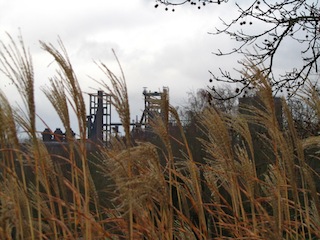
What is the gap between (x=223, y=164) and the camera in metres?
2.75

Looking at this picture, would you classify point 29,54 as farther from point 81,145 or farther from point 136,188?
point 136,188

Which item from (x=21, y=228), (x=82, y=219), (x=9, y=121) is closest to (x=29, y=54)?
(x=9, y=121)

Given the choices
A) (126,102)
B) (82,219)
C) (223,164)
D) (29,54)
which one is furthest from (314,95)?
(29,54)

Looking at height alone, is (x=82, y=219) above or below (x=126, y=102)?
below

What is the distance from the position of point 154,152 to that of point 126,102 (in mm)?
324

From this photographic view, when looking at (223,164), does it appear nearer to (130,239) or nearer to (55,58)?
(130,239)

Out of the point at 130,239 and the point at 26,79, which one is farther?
the point at 130,239

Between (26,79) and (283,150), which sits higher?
(26,79)

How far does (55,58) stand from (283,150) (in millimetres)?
960

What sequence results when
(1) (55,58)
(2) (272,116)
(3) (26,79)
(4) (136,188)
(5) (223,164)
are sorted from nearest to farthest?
1. (3) (26,79)
2. (1) (55,58)
3. (4) (136,188)
4. (2) (272,116)
5. (5) (223,164)

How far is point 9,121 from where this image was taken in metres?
1.93

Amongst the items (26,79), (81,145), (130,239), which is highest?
(26,79)

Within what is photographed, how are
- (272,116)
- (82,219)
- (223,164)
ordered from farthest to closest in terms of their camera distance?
(223,164)
(272,116)
(82,219)

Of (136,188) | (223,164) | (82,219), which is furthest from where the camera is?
(223,164)
